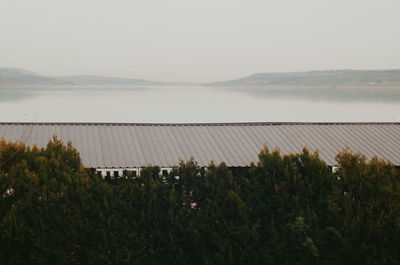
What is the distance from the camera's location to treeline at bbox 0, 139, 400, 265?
8984 millimetres

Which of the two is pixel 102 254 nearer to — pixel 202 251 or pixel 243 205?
pixel 202 251

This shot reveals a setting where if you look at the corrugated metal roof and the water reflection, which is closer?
the corrugated metal roof

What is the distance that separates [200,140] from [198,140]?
65 mm

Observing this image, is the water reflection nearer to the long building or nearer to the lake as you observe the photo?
the lake

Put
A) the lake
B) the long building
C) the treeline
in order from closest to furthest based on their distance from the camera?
the treeline < the long building < the lake

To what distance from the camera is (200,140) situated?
45.9ft

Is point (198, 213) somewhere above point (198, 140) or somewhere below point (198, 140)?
below

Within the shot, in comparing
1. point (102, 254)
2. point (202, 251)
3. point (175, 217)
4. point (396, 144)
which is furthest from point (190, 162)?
point (396, 144)

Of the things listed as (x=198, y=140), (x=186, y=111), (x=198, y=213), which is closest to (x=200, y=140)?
(x=198, y=140)

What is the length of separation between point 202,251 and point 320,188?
2952 millimetres

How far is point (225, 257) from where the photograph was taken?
9391 mm

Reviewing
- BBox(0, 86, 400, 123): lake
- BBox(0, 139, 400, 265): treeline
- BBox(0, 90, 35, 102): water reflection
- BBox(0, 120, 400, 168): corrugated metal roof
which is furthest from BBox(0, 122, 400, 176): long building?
BBox(0, 90, 35, 102): water reflection

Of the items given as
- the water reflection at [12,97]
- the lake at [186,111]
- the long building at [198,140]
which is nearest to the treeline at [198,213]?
the long building at [198,140]

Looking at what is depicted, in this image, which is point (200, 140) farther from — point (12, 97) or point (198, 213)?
point (12, 97)
